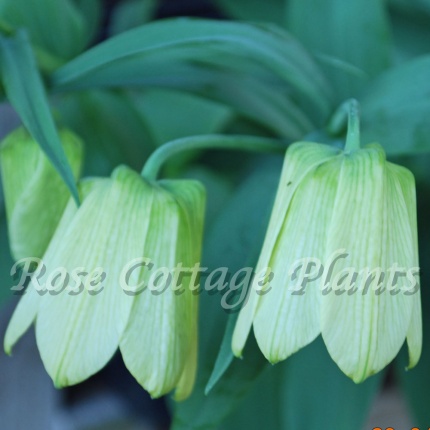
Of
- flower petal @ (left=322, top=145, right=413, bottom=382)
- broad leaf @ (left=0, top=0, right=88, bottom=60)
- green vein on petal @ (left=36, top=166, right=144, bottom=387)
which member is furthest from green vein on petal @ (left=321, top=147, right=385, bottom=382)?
broad leaf @ (left=0, top=0, right=88, bottom=60)

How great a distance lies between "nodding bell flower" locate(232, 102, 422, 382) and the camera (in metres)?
0.31

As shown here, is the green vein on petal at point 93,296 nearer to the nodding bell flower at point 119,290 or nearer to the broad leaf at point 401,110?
the nodding bell flower at point 119,290

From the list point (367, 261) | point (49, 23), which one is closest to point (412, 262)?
point (367, 261)

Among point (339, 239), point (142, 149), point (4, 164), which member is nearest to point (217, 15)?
point (142, 149)

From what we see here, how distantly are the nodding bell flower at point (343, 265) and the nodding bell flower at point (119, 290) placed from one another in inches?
1.5

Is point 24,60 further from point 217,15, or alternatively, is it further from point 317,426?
point 217,15

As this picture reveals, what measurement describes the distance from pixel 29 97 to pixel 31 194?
7cm

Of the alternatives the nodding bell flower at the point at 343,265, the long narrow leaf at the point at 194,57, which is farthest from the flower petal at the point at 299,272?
the long narrow leaf at the point at 194,57

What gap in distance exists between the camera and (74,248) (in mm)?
353

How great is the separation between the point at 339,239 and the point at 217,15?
0.51 metres

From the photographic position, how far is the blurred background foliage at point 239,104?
39cm

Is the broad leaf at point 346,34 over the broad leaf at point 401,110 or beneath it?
over

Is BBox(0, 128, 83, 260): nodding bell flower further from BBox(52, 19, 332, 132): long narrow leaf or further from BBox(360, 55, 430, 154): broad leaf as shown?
BBox(360, 55, 430, 154): broad leaf

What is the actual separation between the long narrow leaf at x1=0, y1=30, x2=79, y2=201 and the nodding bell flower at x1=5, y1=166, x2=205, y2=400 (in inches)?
1.0
